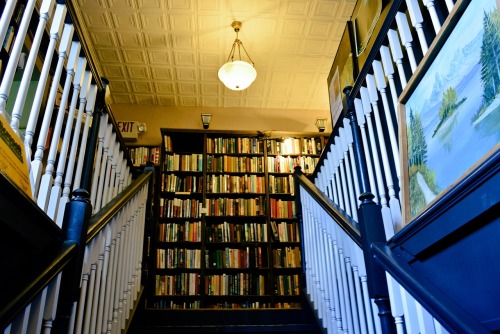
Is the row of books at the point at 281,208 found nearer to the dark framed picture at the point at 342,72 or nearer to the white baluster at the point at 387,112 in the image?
the dark framed picture at the point at 342,72

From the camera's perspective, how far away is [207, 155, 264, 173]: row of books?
5180 mm

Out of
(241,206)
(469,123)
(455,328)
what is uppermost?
(241,206)

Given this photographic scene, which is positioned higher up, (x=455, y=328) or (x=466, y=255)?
(x=466, y=255)

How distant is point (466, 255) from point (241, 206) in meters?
3.88

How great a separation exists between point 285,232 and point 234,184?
2.65 ft

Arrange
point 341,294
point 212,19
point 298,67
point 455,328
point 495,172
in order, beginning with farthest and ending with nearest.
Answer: point 298,67
point 212,19
point 341,294
point 455,328
point 495,172

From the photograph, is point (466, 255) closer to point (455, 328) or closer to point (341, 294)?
point (455, 328)

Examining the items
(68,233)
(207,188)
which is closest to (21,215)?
(68,233)

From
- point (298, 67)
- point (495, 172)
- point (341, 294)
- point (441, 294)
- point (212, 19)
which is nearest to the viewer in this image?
point (495, 172)

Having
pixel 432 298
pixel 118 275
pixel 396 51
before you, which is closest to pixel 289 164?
pixel 118 275

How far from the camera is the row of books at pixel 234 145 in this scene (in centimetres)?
530

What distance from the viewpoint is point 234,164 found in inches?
205

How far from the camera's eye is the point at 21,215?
3.91 feet

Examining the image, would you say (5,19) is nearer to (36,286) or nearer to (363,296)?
(36,286)
